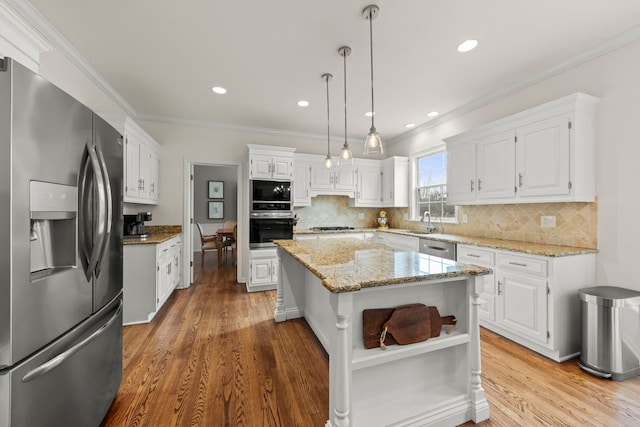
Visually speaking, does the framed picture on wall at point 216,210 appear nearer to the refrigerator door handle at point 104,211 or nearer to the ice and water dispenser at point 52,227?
the refrigerator door handle at point 104,211

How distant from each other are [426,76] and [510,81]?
0.98 meters

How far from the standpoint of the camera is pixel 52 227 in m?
1.13

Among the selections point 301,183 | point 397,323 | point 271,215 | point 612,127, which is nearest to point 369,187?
point 301,183

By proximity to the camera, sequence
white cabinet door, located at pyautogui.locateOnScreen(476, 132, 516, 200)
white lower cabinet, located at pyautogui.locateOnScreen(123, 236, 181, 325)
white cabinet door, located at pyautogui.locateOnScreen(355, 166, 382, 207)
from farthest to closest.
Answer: white cabinet door, located at pyautogui.locateOnScreen(355, 166, 382, 207), white lower cabinet, located at pyautogui.locateOnScreen(123, 236, 181, 325), white cabinet door, located at pyautogui.locateOnScreen(476, 132, 516, 200)

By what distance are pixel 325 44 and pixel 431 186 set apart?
3.04 metres

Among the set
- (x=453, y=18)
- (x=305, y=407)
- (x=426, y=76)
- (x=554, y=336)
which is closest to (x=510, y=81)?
(x=426, y=76)

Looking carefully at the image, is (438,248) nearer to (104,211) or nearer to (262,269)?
(262,269)

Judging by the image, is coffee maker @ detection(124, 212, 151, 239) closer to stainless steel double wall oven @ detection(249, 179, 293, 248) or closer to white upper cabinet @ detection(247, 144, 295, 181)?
stainless steel double wall oven @ detection(249, 179, 293, 248)

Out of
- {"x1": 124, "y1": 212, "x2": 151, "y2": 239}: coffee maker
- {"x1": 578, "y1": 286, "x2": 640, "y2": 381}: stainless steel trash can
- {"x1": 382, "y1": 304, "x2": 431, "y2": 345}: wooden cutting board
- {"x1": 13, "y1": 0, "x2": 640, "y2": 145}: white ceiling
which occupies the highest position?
{"x1": 13, "y1": 0, "x2": 640, "y2": 145}: white ceiling

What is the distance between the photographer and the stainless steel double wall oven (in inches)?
162

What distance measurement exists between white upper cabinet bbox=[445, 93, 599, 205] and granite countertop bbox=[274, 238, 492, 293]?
5.20 feet

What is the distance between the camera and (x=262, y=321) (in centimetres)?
300

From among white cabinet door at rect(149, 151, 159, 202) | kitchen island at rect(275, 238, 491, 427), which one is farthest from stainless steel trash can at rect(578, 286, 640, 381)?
white cabinet door at rect(149, 151, 159, 202)

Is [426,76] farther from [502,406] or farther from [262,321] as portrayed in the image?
[262,321]
